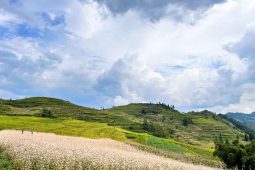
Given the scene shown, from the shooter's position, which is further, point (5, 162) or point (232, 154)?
point (232, 154)

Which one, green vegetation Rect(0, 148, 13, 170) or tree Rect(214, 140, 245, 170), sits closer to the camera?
green vegetation Rect(0, 148, 13, 170)

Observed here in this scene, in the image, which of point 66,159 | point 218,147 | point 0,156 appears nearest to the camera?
point 66,159

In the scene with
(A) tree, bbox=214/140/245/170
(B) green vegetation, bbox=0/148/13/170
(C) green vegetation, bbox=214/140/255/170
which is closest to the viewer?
(B) green vegetation, bbox=0/148/13/170

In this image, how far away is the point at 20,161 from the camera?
82.6 ft

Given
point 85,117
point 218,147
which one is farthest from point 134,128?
point 218,147

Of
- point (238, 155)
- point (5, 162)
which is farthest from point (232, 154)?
point (5, 162)

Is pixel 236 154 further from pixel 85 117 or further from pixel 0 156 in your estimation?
pixel 85 117

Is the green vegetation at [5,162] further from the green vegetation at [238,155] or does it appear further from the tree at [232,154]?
the tree at [232,154]

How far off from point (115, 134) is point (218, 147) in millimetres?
33307

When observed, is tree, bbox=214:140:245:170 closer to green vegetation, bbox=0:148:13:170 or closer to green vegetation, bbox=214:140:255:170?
green vegetation, bbox=214:140:255:170

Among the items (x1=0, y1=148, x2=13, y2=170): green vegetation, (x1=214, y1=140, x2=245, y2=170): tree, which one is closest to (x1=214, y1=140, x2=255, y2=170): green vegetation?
(x1=214, y1=140, x2=245, y2=170): tree

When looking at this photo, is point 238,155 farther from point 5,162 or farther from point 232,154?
point 5,162

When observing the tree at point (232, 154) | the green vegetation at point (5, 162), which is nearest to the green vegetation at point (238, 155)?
the tree at point (232, 154)

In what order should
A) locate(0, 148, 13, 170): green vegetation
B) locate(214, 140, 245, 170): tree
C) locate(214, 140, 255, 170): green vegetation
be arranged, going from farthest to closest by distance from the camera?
1. locate(214, 140, 245, 170): tree
2. locate(214, 140, 255, 170): green vegetation
3. locate(0, 148, 13, 170): green vegetation
